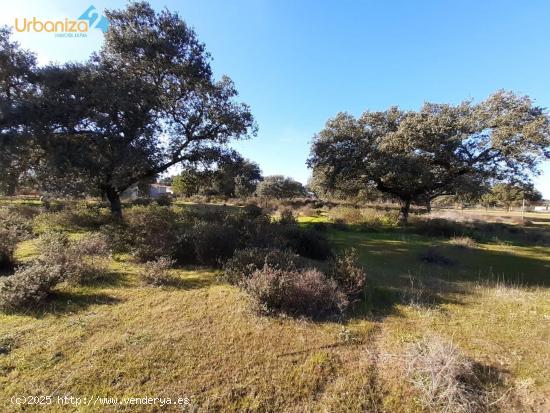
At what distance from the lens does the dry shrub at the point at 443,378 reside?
105 inches

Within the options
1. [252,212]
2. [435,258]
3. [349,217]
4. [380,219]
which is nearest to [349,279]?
[435,258]

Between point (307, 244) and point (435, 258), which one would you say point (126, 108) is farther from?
point (435, 258)

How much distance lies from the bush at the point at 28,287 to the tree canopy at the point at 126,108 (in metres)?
5.85

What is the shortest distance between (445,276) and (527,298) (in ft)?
6.00

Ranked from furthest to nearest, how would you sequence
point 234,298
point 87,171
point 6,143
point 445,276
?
point 87,171, point 6,143, point 445,276, point 234,298

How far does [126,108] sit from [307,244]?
8402mm

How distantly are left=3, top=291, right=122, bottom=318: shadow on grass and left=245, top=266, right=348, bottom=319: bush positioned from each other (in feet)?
8.15

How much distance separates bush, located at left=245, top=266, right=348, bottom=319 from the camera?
4449 millimetres

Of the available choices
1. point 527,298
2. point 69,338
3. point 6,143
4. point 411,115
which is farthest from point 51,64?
point 411,115

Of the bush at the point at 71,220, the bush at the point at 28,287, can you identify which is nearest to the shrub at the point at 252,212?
the bush at the point at 71,220

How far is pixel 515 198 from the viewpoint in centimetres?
3994

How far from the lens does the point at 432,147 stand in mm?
15617

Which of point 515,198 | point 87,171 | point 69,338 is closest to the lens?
point 69,338

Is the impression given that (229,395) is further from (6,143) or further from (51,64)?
(51,64)
